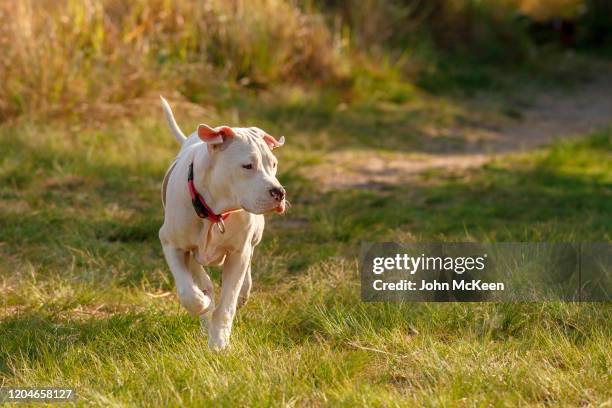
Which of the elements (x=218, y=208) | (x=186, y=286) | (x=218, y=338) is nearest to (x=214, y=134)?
(x=218, y=208)

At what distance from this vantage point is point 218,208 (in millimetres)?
4176

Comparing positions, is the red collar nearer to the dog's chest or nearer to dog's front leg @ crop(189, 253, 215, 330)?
the dog's chest

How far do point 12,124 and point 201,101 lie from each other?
2.12 meters

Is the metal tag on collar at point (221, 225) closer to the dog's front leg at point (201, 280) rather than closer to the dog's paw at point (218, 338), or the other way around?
the dog's front leg at point (201, 280)

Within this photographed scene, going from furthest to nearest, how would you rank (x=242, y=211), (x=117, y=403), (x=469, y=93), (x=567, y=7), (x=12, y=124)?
(x=567, y=7), (x=469, y=93), (x=12, y=124), (x=242, y=211), (x=117, y=403)

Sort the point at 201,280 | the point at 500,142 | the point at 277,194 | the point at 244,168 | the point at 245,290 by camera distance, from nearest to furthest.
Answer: the point at 277,194 → the point at 244,168 → the point at 201,280 → the point at 245,290 → the point at 500,142

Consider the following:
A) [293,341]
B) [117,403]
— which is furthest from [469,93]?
[117,403]

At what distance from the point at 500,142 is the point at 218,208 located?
7251 mm

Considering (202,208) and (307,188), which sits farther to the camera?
(307,188)

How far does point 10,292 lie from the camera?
5051 millimetres

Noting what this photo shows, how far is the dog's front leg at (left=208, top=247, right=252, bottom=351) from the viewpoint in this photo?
4211 mm

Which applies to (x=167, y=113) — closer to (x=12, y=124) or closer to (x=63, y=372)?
(x=63, y=372)

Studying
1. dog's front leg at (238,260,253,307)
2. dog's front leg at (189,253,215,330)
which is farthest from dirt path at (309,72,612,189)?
dog's front leg at (189,253,215,330)

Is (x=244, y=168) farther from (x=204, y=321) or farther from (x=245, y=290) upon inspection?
(x=245, y=290)
